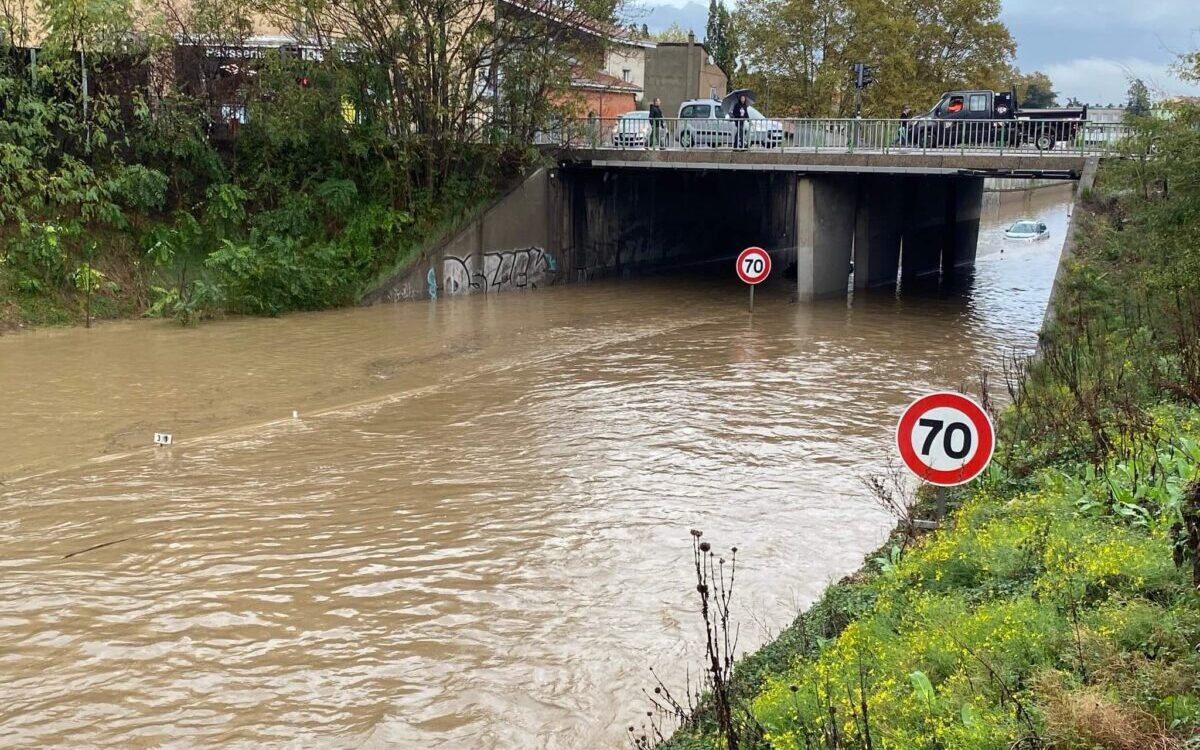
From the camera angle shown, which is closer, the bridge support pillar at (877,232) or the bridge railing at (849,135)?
the bridge railing at (849,135)

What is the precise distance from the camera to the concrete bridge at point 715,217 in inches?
1121

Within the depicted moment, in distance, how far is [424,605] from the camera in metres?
9.25

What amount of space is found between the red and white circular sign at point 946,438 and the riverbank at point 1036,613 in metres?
0.48

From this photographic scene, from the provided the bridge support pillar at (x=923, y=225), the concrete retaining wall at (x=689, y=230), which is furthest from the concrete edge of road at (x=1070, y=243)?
the bridge support pillar at (x=923, y=225)

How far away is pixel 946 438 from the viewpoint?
8008 mm

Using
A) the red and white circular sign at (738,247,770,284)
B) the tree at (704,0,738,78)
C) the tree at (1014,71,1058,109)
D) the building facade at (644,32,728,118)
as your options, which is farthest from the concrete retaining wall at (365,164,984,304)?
the tree at (1014,71,1058,109)

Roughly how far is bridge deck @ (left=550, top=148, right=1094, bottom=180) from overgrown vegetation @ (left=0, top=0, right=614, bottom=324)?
99.7 inches

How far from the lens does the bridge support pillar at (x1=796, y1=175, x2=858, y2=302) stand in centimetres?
3003

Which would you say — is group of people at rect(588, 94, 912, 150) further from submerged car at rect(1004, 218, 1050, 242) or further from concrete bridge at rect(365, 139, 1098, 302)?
Answer: submerged car at rect(1004, 218, 1050, 242)

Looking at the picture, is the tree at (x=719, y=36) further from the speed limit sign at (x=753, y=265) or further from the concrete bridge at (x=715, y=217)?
the speed limit sign at (x=753, y=265)

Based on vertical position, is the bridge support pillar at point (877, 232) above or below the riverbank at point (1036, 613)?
above

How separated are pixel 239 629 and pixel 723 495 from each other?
563 cm

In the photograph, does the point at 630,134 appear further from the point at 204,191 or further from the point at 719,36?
the point at 719,36

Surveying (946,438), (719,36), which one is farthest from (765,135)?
(719,36)
